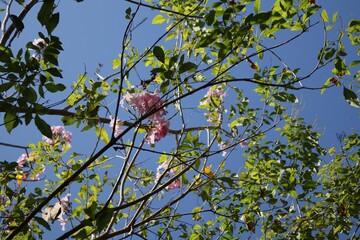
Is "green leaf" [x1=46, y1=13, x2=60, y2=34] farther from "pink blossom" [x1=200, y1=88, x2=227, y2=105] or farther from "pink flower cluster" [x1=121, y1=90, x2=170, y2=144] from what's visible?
"pink blossom" [x1=200, y1=88, x2=227, y2=105]

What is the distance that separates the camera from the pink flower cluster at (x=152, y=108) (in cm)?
117

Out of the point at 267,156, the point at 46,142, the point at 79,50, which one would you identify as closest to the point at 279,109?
the point at 267,156

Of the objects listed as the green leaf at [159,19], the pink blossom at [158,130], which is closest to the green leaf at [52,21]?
the pink blossom at [158,130]

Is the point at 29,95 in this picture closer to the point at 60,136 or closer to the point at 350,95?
the point at 350,95

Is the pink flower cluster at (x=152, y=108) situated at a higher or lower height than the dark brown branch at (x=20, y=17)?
lower

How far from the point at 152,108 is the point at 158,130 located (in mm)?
145

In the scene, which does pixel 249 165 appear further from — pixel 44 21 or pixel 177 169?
pixel 44 21

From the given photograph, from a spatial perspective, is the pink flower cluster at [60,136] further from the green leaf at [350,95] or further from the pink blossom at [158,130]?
the green leaf at [350,95]

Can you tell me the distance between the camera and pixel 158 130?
126 centimetres

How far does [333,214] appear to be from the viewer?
229cm

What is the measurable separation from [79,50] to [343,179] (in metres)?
6.92

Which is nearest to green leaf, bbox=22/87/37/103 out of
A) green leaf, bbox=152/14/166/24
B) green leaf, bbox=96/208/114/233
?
green leaf, bbox=96/208/114/233

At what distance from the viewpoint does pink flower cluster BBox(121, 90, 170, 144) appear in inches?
46.0

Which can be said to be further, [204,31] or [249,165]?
[249,165]
